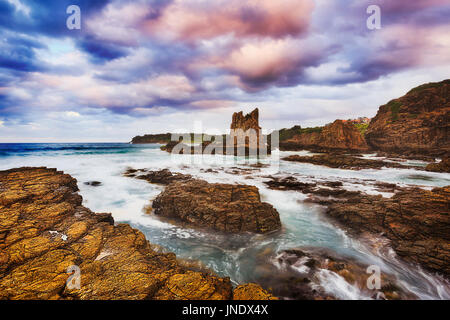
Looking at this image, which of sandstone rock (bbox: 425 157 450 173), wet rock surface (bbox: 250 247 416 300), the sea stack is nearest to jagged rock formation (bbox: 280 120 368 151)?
the sea stack

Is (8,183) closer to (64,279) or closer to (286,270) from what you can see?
(64,279)

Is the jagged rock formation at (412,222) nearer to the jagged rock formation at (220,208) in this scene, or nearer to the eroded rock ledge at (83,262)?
the jagged rock formation at (220,208)

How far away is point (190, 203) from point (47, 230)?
567 cm

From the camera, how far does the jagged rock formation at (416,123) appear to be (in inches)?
1858

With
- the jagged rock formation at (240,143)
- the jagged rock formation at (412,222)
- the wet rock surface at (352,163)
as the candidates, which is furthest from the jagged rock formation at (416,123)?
the jagged rock formation at (412,222)

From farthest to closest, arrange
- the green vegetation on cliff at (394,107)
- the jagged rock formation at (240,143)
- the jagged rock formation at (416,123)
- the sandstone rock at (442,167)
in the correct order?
1. the green vegetation on cliff at (394,107)
2. the jagged rock formation at (240,143)
3. the jagged rock formation at (416,123)
4. the sandstone rock at (442,167)

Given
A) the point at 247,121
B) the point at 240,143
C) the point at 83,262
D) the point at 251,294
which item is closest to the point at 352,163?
the point at 251,294

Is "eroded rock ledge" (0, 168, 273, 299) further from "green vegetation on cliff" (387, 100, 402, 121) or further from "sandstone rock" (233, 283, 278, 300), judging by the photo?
"green vegetation on cliff" (387, 100, 402, 121)

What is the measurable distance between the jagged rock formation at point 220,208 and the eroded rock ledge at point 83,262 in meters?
3.51

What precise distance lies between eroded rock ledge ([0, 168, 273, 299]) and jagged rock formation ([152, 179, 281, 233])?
3505mm

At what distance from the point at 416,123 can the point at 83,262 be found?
76.0 metres

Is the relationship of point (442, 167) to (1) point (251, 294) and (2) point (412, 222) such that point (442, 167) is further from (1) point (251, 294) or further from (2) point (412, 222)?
(1) point (251, 294)

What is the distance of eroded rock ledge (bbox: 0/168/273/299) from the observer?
360 cm

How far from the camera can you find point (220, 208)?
9297 mm
